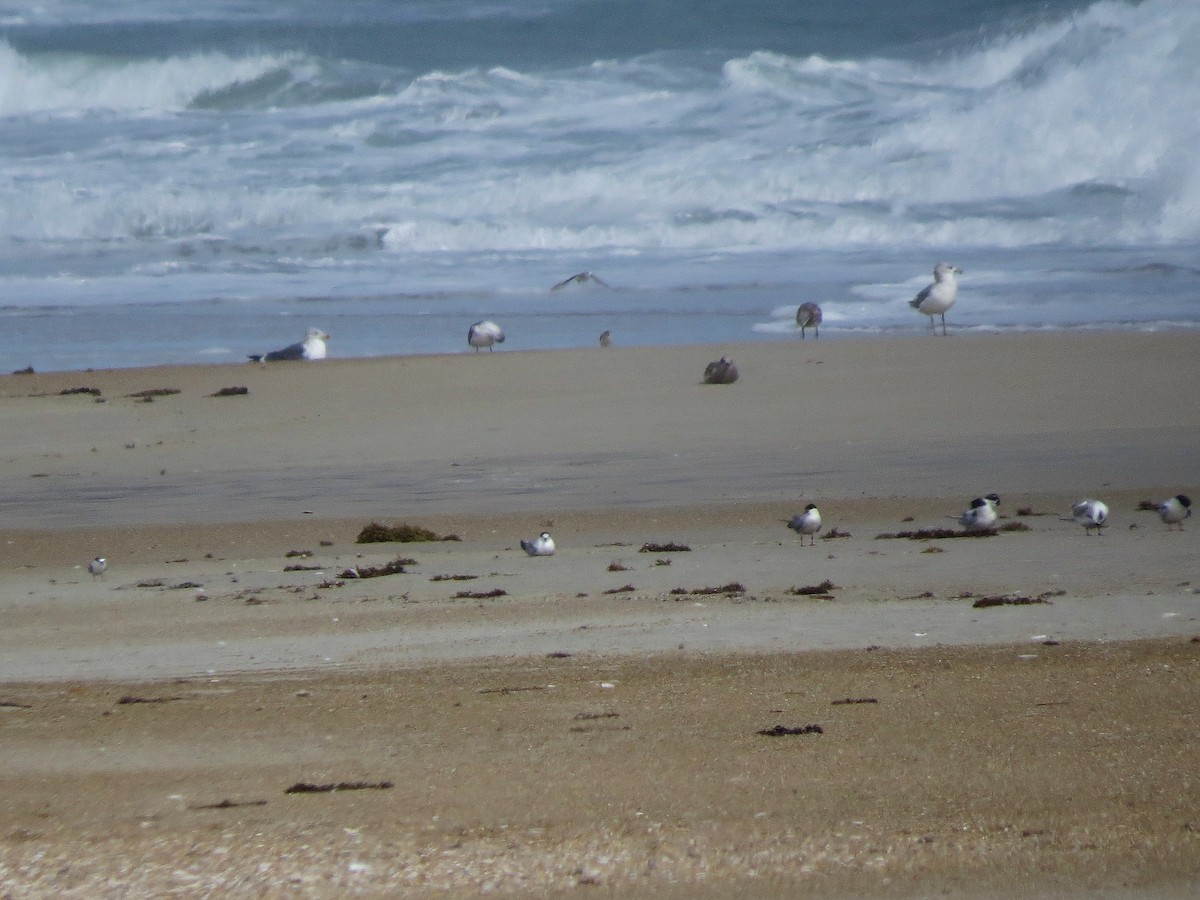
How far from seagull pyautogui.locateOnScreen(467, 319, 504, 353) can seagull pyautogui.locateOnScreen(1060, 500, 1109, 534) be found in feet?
30.1

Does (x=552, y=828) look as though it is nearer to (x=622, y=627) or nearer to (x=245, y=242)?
(x=622, y=627)

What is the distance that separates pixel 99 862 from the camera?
10.8 ft

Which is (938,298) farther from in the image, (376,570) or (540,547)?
(376,570)

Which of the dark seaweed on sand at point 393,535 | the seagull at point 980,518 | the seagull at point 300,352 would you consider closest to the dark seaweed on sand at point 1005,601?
the seagull at point 980,518

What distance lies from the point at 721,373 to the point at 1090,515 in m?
5.91

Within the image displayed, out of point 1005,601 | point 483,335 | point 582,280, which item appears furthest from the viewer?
point 582,280

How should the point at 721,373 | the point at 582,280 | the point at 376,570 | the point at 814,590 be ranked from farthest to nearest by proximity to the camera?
1. the point at 582,280
2. the point at 721,373
3. the point at 376,570
4. the point at 814,590

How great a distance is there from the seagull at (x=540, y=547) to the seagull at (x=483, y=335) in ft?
28.7

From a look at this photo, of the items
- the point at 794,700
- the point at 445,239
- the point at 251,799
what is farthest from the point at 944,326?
the point at 251,799

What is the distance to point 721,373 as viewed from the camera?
13195mm

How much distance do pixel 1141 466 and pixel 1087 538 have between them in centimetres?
223

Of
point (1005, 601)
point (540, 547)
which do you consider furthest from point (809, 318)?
point (1005, 601)

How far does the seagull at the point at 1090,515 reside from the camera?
24.5 feet

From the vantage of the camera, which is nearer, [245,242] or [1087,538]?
[1087,538]
